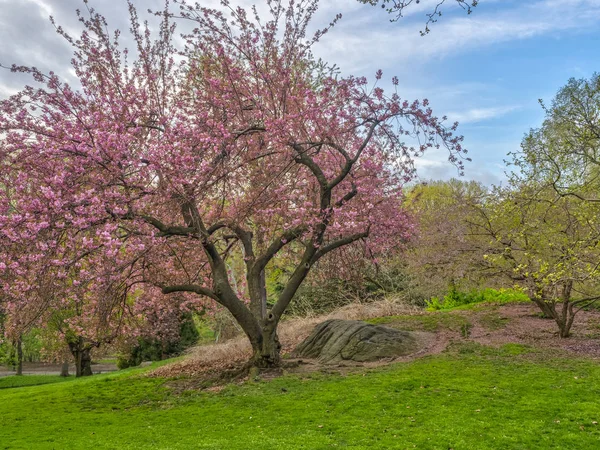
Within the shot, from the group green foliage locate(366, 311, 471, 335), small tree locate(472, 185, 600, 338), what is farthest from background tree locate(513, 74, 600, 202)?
green foliage locate(366, 311, 471, 335)

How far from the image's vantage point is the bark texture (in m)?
13.1

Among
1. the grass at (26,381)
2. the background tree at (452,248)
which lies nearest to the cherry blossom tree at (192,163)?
the background tree at (452,248)

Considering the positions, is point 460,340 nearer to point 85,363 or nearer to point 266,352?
point 266,352

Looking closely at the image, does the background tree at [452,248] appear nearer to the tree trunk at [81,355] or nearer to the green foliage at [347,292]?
the green foliage at [347,292]

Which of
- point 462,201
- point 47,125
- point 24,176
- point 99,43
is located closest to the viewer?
point 24,176

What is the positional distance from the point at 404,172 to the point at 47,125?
783 centimetres

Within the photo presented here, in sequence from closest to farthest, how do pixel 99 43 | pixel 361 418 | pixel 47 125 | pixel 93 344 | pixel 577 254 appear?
pixel 361 418 → pixel 47 125 → pixel 577 254 → pixel 99 43 → pixel 93 344

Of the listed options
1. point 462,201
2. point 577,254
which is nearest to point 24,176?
point 577,254

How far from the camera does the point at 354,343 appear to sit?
1336 cm

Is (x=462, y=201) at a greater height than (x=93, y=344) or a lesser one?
greater

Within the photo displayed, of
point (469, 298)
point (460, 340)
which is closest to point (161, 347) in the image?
point (469, 298)

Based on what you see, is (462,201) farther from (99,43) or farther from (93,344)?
(93,344)

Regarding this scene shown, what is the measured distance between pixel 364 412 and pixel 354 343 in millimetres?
5310

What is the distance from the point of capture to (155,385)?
1309cm
